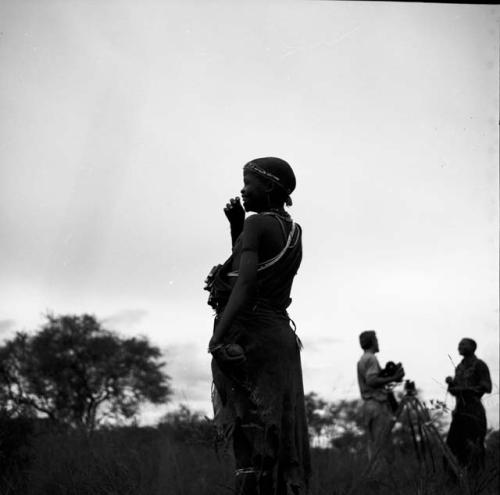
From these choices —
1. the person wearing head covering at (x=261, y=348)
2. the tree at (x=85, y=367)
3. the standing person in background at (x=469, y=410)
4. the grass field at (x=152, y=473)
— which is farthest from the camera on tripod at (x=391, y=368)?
the tree at (x=85, y=367)

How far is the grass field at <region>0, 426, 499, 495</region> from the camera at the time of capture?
4.62 meters

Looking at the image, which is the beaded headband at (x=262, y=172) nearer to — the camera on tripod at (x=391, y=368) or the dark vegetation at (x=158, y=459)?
the dark vegetation at (x=158, y=459)

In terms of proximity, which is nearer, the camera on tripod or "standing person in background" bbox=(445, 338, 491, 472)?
"standing person in background" bbox=(445, 338, 491, 472)

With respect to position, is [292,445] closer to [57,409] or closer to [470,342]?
[470,342]

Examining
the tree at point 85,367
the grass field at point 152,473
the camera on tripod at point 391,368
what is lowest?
the grass field at point 152,473

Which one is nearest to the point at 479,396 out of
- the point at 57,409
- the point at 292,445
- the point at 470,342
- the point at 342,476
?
the point at 470,342

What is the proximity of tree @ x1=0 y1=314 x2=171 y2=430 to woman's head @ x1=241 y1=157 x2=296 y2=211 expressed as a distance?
89.5ft

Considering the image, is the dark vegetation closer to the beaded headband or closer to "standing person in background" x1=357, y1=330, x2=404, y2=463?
"standing person in background" x1=357, y1=330, x2=404, y2=463

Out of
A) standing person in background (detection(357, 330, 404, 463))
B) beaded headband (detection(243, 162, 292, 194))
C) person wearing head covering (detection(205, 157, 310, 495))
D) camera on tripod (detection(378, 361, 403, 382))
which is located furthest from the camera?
standing person in background (detection(357, 330, 404, 463))

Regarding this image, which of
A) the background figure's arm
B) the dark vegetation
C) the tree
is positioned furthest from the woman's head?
the tree

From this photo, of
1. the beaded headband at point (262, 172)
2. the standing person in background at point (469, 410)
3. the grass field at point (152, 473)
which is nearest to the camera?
the beaded headband at point (262, 172)

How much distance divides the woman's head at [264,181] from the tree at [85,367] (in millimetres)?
27283

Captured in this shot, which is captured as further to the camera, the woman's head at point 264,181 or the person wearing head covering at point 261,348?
the woman's head at point 264,181

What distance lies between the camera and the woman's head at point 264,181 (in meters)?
3.47
